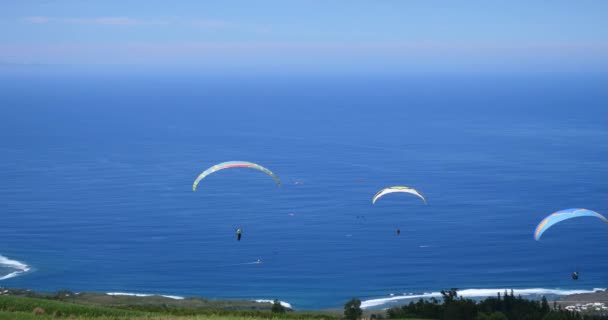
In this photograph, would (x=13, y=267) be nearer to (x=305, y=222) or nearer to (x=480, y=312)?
(x=305, y=222)

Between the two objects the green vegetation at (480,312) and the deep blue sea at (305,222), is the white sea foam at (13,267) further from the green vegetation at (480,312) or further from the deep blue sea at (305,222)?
the green vegetation at (480,312)

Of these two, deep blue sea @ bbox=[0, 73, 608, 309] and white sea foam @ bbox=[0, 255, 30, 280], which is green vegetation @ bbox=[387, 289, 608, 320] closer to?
deep blue sea @ bbox=[0, 73, 608, 309]

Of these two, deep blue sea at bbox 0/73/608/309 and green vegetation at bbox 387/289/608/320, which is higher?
deep blue sea at bbox 0/73/608/309

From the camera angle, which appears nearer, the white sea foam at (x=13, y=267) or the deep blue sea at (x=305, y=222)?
the white sea foam at (x=13, y=267)

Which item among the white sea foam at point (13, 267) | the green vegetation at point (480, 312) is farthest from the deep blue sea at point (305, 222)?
the green vegetation at point (480, 312)

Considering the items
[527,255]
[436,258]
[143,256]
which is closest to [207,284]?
[143,256]

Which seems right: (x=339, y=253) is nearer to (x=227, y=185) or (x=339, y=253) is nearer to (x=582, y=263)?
(x=582, y=263)

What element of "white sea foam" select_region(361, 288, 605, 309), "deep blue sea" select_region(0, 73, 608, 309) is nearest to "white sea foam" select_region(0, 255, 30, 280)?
"deep blue sea" select_region(0, 73, 608, 309)

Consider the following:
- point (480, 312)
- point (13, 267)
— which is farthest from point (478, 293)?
point (13, 267)
